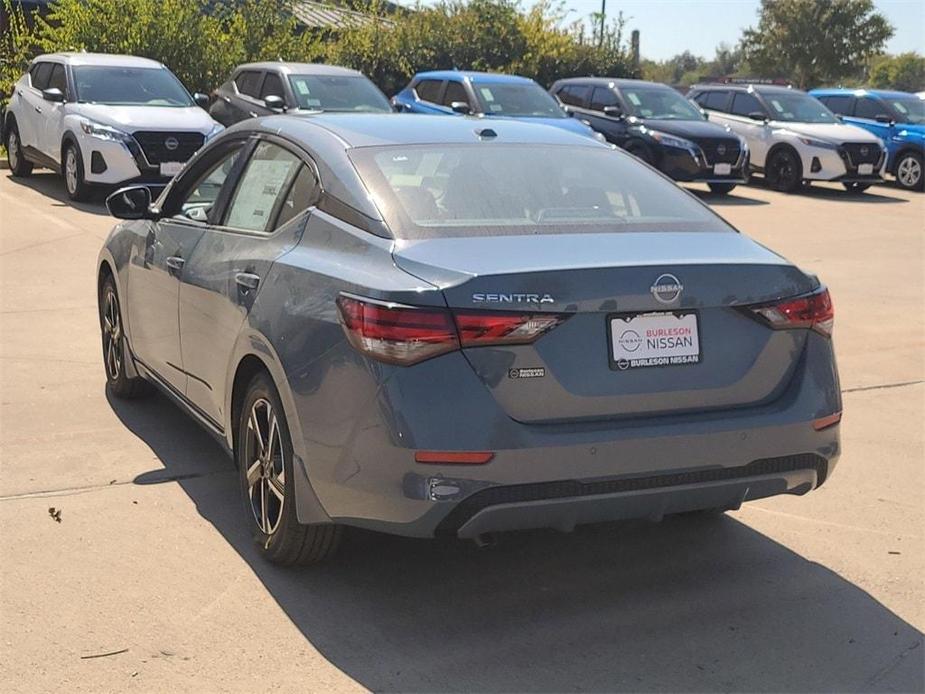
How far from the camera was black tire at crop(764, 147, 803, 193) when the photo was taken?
792 inches

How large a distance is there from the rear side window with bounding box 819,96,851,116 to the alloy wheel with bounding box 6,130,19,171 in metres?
14.2

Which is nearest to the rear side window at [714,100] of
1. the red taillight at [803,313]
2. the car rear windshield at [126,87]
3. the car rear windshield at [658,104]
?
the car rear windshield at [658,104]

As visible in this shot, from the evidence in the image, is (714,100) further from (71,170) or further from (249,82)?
(71,170)

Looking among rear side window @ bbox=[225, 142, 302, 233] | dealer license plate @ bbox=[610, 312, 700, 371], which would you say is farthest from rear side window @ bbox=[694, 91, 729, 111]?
dealer license plate @ bbox=[610, 312, 700, 371]

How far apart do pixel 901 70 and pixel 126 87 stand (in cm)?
8936

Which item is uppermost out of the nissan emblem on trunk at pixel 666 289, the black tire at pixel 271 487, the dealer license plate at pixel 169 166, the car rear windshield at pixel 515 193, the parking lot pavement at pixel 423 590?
the car rear windshield at pixel 515 193

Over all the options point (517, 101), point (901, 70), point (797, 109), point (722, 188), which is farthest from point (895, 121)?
point (901, 70)

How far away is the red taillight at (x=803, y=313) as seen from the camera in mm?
3977

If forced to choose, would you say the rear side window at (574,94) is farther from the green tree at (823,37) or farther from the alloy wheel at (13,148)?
the green tree at (823,37)

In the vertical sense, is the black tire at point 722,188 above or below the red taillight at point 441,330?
below

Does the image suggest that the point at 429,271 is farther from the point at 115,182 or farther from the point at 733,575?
the point at 115,182

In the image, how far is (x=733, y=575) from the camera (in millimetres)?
4477

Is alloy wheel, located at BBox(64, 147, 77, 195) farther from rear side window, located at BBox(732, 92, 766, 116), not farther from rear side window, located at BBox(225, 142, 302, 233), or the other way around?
rear side window, located at BBox(732, 92, 766, 116)

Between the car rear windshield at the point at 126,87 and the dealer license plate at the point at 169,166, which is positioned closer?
the dealer license plate at the point at 169,166
